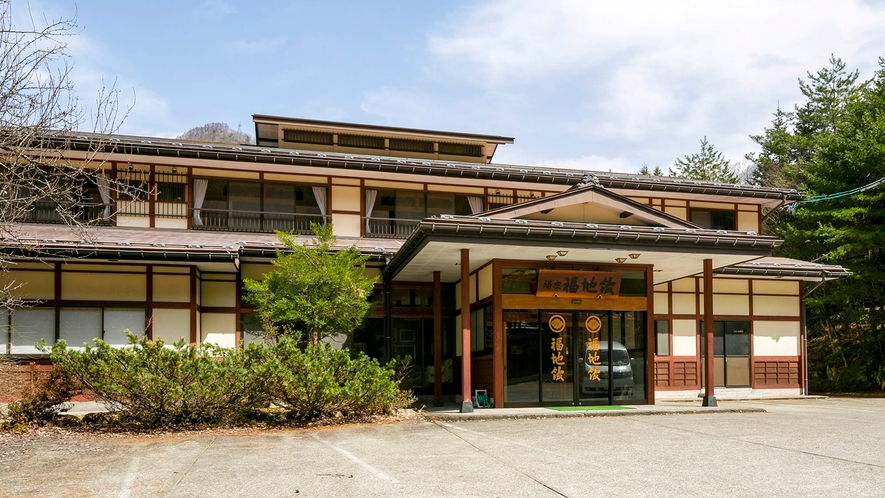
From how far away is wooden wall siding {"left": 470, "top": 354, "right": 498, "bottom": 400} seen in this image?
583 inches

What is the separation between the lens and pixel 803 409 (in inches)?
596

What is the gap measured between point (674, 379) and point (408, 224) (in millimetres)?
8216

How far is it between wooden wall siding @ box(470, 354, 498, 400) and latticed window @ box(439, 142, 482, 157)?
807 centimetres

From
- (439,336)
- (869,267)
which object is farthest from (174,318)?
(869,267)

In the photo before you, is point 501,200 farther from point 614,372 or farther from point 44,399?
point 44,399

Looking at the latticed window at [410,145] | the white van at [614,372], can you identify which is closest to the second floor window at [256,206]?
the latticed window at [410,145]

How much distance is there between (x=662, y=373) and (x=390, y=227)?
820 centimetres

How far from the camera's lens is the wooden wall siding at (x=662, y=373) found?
63.1ft

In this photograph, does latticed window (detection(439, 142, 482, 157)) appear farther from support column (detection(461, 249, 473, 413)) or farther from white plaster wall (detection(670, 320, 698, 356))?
support column (detection(461, 249, 473, 413))

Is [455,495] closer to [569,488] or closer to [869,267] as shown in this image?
[569,488]

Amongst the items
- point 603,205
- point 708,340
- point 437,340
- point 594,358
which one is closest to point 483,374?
point 437,340

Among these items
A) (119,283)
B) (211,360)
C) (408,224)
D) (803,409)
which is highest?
(408,224)

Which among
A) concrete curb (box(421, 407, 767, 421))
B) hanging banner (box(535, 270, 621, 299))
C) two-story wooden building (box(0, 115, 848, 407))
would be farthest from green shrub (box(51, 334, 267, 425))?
hanging banner (box(535, 270, 621, 299))

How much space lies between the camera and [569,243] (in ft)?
44.4
